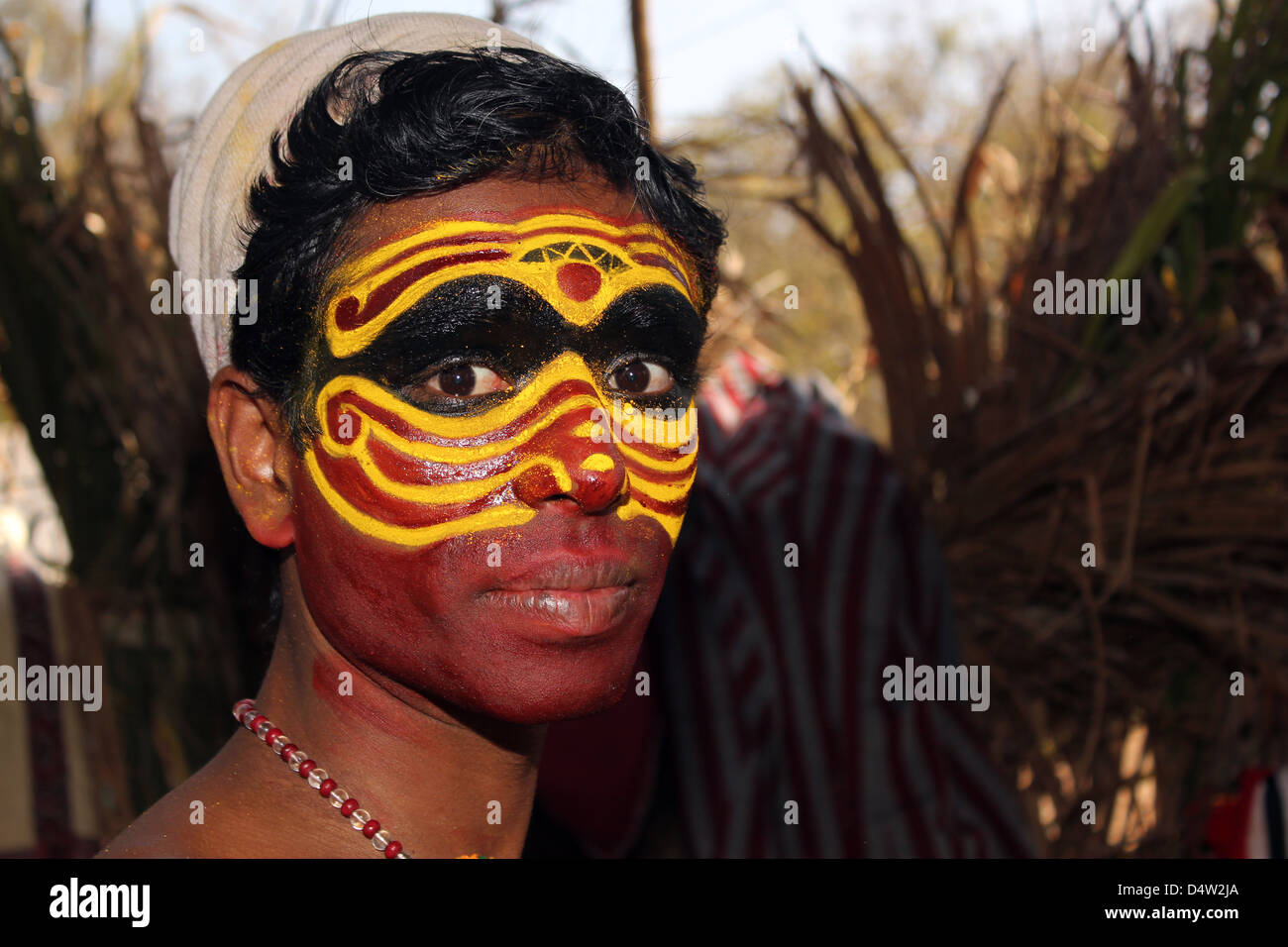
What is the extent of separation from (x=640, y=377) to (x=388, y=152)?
32 centimetres

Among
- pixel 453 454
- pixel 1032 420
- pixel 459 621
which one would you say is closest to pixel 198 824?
pixel 459 621

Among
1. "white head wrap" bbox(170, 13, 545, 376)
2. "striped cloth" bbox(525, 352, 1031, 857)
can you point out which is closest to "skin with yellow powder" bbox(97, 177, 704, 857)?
"white head wrap" bbox(170, 13, 545, 376)

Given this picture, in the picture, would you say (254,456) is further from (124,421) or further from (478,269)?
(124,421)

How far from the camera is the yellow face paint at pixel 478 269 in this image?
42.5 inches

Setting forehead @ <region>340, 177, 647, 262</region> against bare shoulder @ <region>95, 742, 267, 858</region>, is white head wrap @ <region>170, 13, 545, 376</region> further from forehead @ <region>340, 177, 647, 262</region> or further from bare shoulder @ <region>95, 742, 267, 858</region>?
bare shoulder @ <region>95, 742, 267, 858</region>

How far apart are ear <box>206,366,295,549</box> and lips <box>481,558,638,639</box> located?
0.26 m

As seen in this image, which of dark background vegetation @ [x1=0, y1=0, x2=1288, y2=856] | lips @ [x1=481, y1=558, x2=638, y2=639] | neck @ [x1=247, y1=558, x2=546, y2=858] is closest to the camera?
lips @ [x1=481, y1=558, x2=638, y2=639]

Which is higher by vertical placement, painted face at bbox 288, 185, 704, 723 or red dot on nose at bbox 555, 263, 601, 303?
red dot on nose at bbox 555, 263, 601, 303

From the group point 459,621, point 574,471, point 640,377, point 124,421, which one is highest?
point 124,421

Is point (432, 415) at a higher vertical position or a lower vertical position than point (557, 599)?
higher

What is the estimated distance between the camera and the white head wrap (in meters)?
1.19

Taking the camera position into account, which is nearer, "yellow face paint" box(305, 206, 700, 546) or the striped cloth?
"yellow face paint" box(305, 206, 700, 546)

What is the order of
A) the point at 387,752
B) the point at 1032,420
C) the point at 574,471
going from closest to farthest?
1. the point at 574,471
2. the point at 387,752
3. the point at 1032,420

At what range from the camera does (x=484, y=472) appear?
1062 mm
